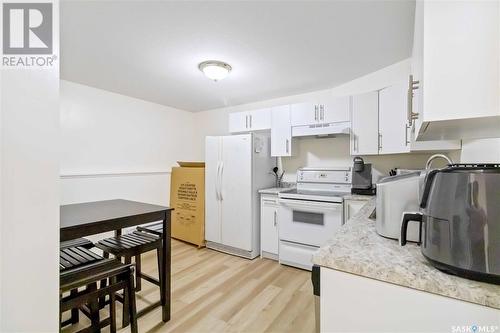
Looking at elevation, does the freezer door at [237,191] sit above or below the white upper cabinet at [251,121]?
below

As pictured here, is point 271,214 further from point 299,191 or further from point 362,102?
point 362,102

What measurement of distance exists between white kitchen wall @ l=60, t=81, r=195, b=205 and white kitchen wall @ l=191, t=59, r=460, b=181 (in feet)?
3.02

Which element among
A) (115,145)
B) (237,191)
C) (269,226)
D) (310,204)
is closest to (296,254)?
(269,226)

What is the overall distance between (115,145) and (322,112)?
2.93 meters

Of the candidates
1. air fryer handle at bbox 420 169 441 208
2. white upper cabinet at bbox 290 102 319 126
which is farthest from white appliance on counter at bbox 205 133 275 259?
air fryer handle at bbox 420 169 441 208

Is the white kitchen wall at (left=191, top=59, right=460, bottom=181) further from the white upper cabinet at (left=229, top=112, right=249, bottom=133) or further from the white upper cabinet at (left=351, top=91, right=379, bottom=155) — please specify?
the white upper cabinet at (left=229, top=112, right=249, bottom=133)

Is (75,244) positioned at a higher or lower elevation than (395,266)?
lower

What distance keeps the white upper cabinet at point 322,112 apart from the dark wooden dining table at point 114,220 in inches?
78.6

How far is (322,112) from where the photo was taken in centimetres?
285

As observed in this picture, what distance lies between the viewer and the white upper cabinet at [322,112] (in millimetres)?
2732

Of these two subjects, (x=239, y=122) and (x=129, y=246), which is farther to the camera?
(x=239, y=122)

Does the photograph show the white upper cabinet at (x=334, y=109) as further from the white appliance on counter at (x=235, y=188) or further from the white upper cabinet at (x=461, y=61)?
the white upper cabinet at (x=461, y=61)

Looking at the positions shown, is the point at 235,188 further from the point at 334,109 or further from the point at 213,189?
the point at 334,109

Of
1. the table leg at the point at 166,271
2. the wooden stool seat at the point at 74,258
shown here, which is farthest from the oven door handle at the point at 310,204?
the wooden stool seat at the point at 74,258
